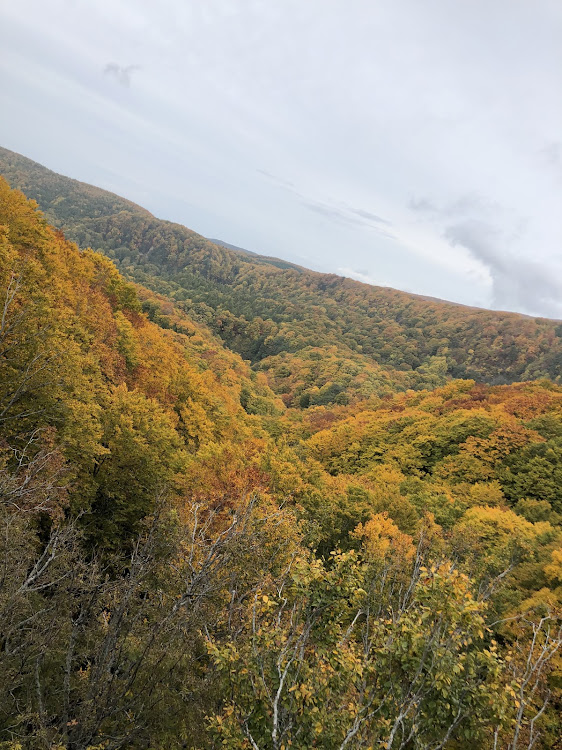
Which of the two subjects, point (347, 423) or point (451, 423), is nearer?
point (451, 423)

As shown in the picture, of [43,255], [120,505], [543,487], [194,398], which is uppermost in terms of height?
[43,255]

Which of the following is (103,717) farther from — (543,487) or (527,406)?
(527,406)

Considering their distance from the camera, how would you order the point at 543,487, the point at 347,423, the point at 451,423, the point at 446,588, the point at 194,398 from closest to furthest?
the point at 446,588
the point at 194,398
the point at 543,487
the point at 451,423
the point at 347,423

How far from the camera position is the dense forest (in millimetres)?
6840

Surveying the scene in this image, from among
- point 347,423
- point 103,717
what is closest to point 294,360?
point 347,423

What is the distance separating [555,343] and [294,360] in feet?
405

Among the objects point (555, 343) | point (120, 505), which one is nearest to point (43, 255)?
point (120, 505)

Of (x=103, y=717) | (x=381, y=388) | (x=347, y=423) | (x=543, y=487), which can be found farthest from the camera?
(x=381, y=388)

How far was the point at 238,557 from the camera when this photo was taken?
13367 millimetres

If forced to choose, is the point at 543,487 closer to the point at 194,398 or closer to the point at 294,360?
the point at 194,398

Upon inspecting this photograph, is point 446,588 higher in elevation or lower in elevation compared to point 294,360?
higher

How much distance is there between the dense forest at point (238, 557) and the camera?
6.84 metres

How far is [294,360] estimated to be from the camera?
15612 cm

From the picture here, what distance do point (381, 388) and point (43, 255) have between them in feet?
373
